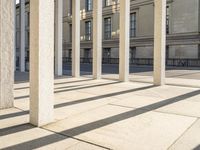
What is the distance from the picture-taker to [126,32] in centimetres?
1365

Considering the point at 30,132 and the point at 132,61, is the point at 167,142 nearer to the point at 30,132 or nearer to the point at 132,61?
the point at 30,132

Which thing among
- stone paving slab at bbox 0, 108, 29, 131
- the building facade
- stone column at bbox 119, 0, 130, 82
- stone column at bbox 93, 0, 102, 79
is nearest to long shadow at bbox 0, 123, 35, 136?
stone paving slab at bbox 0, 108, 29, 131

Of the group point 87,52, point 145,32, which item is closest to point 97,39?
point 145,32

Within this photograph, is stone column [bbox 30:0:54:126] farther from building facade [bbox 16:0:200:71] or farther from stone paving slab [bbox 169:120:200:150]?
building facade [bbox 16:0:200:71]

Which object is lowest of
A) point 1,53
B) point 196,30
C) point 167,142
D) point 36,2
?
point 167,142

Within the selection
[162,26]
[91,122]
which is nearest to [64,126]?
[91,122]

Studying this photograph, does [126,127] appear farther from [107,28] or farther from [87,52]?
[87,52]

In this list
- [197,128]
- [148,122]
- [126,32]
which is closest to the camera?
[197,128]

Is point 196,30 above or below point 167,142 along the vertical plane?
above

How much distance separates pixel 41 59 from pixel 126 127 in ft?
7.13

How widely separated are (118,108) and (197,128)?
225 centimetres

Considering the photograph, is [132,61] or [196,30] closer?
[196,30]

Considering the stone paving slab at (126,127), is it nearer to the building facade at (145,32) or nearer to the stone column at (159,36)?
the stone column at (159,36)

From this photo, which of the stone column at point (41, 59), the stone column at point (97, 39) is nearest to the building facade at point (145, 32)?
the stone column at point (97, 39)
